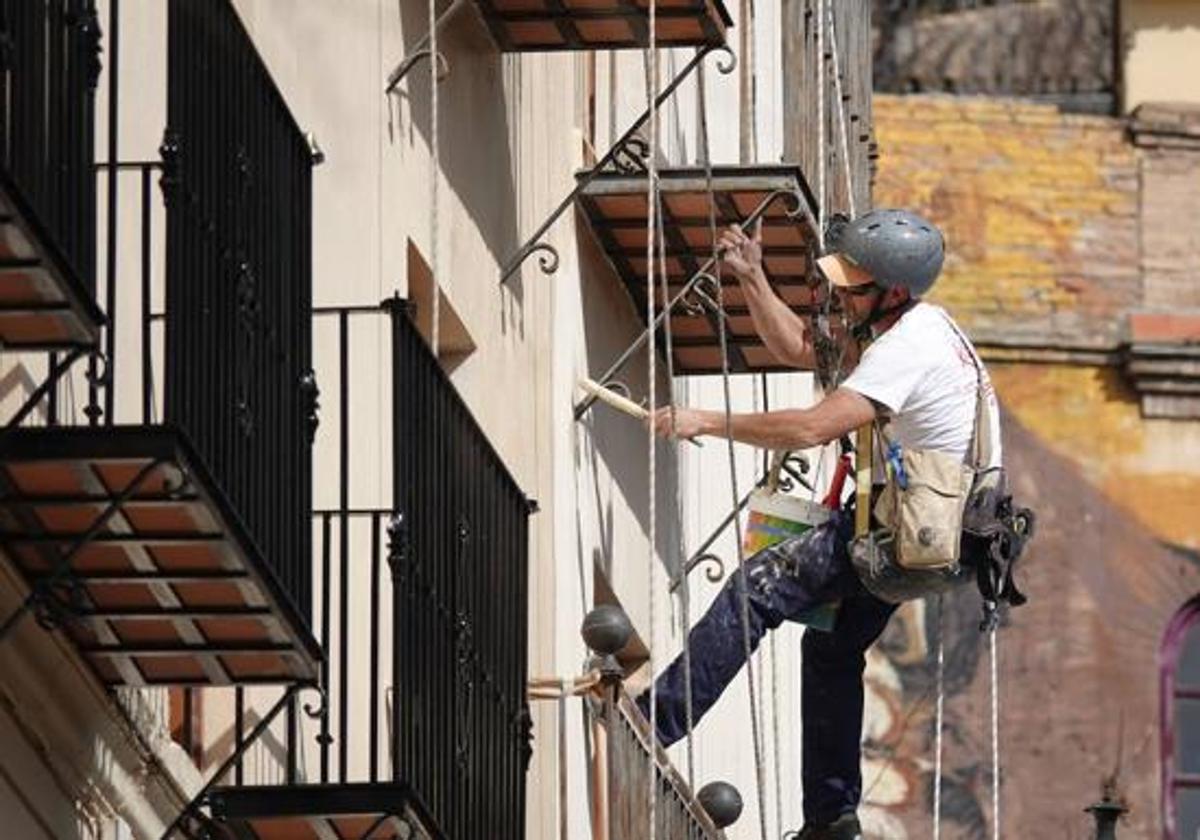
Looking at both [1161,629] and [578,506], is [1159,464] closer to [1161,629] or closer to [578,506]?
[1161,629]

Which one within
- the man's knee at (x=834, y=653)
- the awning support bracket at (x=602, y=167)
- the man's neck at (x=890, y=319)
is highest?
the awning support bracket at (x=602, y=167)

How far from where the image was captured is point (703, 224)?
67.5 ft

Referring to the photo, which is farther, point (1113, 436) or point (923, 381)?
point (1113, 436)

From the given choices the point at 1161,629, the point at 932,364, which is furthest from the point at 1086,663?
the point at 932,364

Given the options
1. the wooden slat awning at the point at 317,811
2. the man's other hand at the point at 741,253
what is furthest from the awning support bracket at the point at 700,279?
the wooden slat awning at the point at 317,811

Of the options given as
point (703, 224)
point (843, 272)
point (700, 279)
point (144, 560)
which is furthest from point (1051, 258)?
point (144, 560)

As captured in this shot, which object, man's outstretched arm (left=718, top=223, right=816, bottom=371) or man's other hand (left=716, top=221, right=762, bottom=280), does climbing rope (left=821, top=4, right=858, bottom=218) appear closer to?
man's other hand (left=716, top=221, right=762, bottom=280)

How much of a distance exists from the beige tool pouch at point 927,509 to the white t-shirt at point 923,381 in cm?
10

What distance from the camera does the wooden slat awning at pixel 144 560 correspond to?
484 inches

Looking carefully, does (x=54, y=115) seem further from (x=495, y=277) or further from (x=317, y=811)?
(x=495, y=277)

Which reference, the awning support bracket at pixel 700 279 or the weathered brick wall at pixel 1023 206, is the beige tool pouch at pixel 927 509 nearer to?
the awning support bracket at pixel 700 279

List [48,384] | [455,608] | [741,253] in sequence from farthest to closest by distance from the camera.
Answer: [741,253], [455,608], [48,384]

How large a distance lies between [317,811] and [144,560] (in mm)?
1055

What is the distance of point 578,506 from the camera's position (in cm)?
1981
